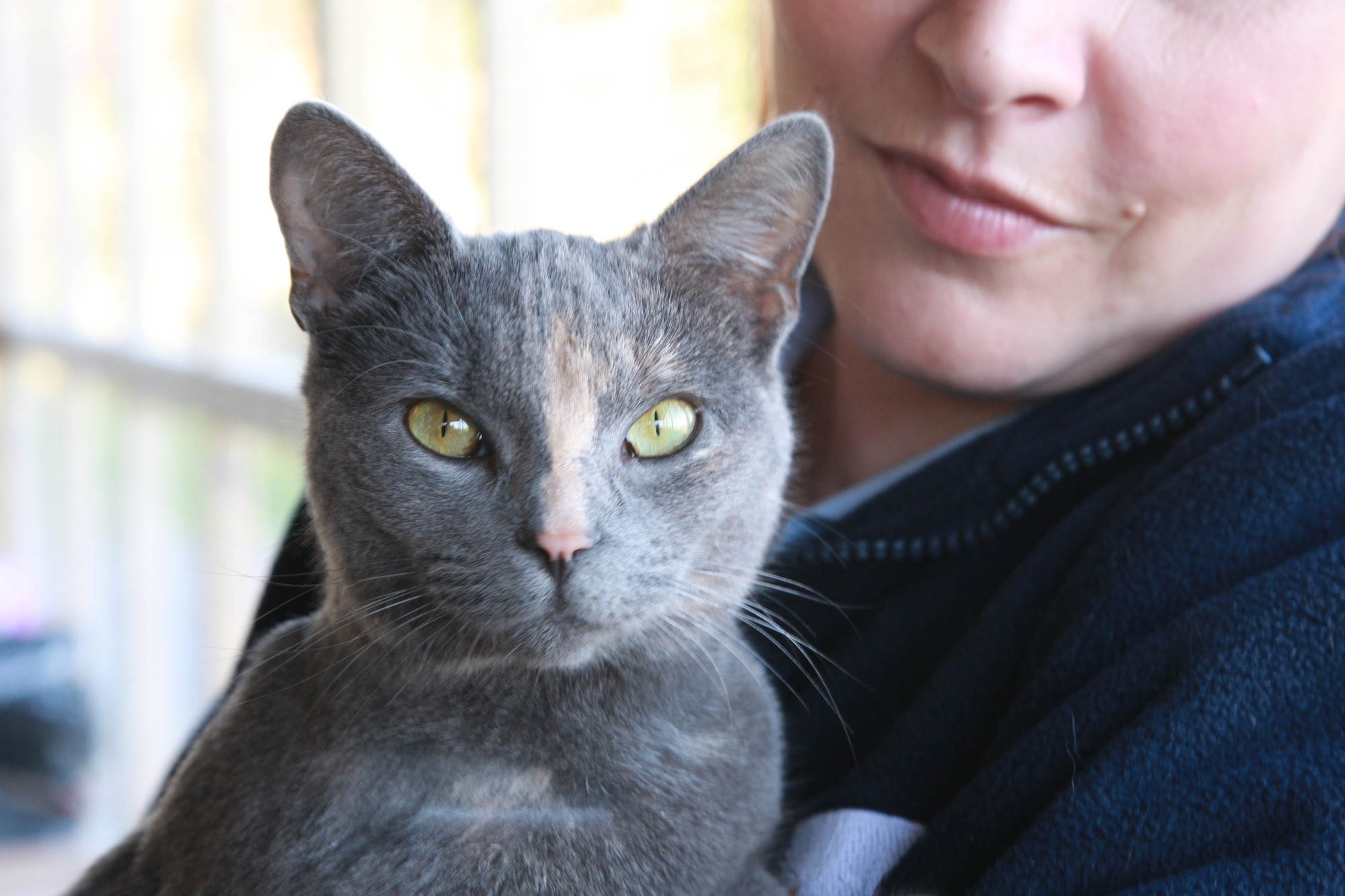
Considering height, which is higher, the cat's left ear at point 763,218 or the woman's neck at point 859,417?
the cat's left ear at point 763,218

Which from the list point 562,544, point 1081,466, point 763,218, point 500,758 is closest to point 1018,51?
point 763,218

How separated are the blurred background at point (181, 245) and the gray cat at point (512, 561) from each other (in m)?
0.54

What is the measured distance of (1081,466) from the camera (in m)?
0.95

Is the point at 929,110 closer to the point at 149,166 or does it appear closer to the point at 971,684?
the point at 971,684

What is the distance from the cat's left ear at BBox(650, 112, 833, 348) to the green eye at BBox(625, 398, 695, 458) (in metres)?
0.12

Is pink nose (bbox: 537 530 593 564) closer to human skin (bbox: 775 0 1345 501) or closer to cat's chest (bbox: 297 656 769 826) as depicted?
cat's chest (bbox: 297 656 769 826)

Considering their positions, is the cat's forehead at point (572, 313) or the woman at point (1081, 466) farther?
the cat's forehead at point (572, 313)

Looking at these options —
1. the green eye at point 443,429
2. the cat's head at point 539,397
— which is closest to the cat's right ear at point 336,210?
the cat's head at point 539,397

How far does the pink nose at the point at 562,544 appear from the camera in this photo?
0.74 meters

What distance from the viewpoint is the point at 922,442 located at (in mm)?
1210

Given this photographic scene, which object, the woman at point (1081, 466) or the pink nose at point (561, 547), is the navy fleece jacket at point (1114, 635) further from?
the pink nose at point (561, 547)

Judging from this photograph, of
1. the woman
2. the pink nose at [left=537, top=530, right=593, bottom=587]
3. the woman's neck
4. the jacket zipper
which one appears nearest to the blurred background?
the woman's neck

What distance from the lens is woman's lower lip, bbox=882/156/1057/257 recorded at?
93 centimetres

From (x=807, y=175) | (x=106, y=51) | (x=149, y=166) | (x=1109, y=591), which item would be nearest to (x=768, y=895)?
(x=1109, y=591)
